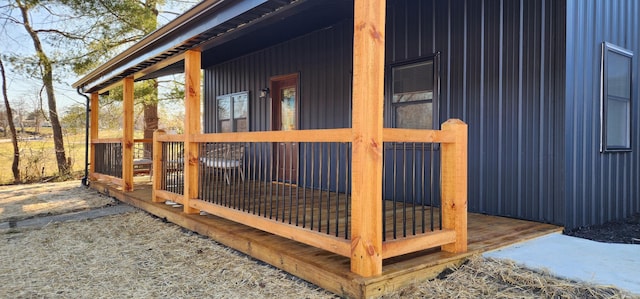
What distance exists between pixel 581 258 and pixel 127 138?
19.2 ft

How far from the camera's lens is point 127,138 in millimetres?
6148

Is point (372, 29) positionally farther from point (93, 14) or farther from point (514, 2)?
point (93, 14)

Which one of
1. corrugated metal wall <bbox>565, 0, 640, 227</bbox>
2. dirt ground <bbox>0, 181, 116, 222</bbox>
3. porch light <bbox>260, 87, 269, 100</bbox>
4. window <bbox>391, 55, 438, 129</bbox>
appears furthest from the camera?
porch light <bbox>260, 87, 269, 100</bbox>

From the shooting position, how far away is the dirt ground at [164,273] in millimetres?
2352

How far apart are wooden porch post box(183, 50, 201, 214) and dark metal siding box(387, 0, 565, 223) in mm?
2583

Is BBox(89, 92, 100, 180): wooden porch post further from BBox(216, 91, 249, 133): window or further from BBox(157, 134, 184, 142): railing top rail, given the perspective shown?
BBox(157, 134, 184, 142): railing top rail

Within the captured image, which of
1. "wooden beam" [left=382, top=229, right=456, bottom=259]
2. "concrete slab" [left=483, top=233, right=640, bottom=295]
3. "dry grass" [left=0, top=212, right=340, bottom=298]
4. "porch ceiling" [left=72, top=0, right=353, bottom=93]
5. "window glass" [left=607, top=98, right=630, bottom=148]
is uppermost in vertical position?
"porch ceiling" [left=72, top=0, right=353, bottom=93]

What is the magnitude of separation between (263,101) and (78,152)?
6.92m

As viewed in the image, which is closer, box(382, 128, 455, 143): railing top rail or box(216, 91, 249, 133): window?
box(382, 128, 455, 143): railing top rail

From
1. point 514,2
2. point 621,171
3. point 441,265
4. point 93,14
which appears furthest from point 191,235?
point 93,14

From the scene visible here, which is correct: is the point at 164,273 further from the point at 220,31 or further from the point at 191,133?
the point at 220,31

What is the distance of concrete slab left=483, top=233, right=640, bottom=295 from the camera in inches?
93.9

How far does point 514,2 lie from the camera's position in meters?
3.80

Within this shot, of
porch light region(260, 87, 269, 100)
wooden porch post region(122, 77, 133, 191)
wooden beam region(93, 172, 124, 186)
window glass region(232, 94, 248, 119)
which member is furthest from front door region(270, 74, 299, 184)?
wooden beam region(93, 172, 124, 186)
